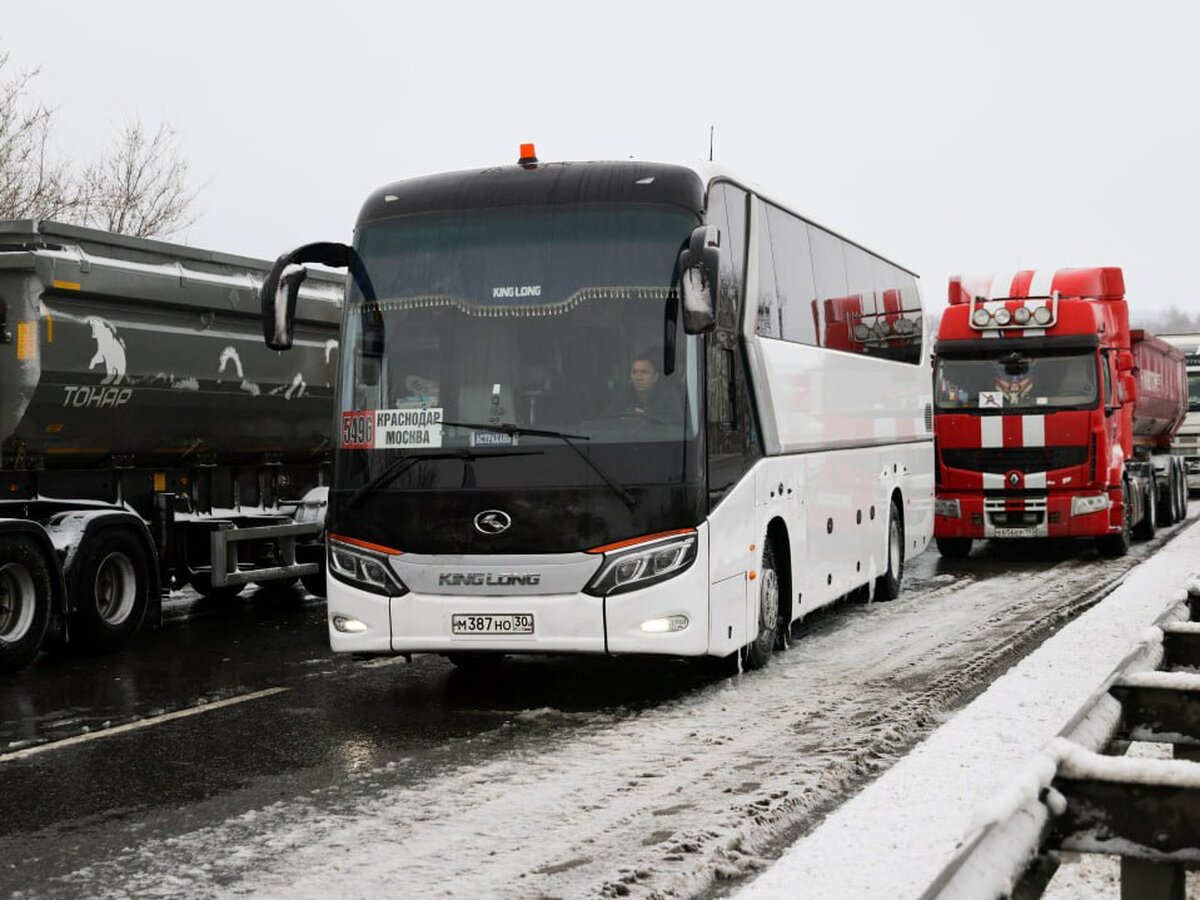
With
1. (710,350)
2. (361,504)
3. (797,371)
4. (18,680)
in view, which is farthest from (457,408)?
(18,680)

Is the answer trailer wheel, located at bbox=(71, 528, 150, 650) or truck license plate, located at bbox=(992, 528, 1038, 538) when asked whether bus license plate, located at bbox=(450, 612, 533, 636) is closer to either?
trailer wheel, located at bbox=(71, 528, 150, 650)

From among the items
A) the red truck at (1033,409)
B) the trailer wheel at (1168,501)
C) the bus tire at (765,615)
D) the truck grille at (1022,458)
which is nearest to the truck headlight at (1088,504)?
the red truck at (1033,409)

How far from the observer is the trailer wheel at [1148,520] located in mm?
23438

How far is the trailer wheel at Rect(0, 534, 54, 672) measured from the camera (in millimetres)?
11055

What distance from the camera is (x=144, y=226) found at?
36.1 m

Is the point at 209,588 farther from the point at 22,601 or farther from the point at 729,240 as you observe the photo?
the point at 729,240

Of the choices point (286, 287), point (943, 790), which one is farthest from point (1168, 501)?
point (943, 790)

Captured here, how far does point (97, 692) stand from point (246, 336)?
4693 mm

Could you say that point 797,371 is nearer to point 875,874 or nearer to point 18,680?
point 18,680

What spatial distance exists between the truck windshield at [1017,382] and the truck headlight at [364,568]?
1242 cm

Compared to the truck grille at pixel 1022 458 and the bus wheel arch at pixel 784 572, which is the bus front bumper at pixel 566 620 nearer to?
the bus wheel arch at pixel 784 572

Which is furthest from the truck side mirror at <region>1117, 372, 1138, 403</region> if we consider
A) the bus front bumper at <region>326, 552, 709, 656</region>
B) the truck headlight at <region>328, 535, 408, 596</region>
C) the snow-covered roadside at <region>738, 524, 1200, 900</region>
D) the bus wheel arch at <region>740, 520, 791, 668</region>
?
the truck headlight at <region>328, 535, 408, 596</region>

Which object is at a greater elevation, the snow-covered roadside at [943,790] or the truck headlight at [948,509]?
the truck headlight at [948,509]

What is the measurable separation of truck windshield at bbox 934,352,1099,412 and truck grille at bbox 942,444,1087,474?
512mm
